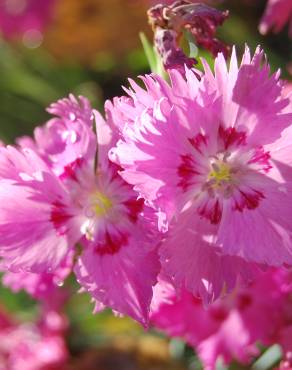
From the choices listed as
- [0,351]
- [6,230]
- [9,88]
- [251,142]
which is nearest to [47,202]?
[6,230]

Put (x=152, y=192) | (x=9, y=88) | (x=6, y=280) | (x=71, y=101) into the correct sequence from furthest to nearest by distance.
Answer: (x=9, y=88) → (x=6, y=280) → (x=71, y=101) → (x=152, y=192)

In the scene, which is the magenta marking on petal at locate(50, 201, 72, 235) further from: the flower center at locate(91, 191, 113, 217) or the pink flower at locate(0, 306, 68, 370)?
the pink flower at locate(0, 306, 68, 370)

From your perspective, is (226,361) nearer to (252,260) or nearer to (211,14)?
(252,260)

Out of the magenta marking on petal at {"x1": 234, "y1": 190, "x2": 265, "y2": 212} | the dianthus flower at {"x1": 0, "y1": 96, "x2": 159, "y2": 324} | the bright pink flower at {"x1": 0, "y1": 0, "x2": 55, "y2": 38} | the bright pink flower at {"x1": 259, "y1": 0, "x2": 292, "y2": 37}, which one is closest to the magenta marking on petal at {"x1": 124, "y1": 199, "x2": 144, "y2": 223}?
the dianthus flower at {"x1": 0, "y1": 96, "x2": 159, "y2": 324}

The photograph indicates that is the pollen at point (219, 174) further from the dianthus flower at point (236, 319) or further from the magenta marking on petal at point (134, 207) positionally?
the dianthus flower at point (236, 319)

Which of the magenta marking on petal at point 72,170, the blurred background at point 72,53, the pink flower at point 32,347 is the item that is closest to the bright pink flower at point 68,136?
the magenta marking on petal at point 72,170

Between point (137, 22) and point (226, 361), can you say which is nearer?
point (226, 361)

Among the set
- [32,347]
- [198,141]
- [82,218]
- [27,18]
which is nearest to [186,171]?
[198,141]
